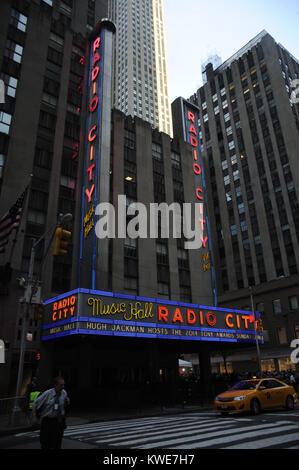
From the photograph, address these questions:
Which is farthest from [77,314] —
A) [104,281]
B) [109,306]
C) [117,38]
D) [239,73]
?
[117,38]

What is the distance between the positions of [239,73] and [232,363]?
68.8 metres

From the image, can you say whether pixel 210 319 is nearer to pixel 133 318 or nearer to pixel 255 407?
pixel 133 318

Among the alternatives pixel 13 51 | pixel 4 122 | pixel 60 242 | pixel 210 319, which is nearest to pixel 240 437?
pixel 60 242

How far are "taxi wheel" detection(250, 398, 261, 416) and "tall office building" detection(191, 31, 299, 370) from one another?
46004 millimetres

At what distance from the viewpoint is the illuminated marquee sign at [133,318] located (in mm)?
22766

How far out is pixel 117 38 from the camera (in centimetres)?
14425

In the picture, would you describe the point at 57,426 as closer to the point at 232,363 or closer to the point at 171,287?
the point at 171,287

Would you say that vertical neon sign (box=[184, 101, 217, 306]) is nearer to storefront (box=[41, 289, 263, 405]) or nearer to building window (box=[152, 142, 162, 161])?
building window (box=[152, 142, 162, 161])

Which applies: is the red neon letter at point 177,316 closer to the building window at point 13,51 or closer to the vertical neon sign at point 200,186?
the vertical neon sign at point 200,186

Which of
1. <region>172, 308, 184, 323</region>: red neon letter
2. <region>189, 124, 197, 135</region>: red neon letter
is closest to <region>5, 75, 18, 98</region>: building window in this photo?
<region>189, 124, 197, 135</region>: red neon letter

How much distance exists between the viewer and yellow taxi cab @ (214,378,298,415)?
47.9ft

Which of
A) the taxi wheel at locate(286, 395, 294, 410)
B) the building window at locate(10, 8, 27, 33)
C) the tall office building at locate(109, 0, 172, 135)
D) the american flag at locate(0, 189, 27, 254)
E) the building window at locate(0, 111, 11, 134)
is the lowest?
the taxi wheel at locate(286, 395, 294, 410)

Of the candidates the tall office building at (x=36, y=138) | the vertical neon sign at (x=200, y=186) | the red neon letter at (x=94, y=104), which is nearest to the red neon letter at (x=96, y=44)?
the tall office building at (x=36, y=138)
